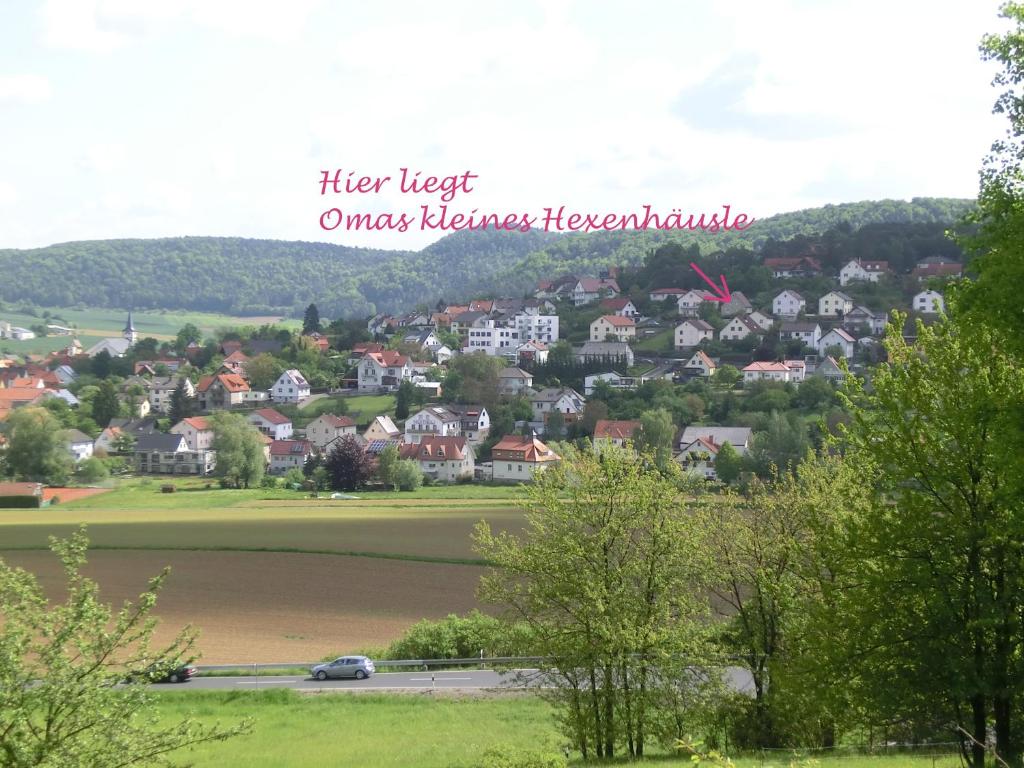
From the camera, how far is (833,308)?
111 m

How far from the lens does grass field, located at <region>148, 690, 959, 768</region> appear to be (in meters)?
18.5

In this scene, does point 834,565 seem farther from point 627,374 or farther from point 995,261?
point 627,374

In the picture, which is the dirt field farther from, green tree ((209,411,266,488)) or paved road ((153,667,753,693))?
green tree ((209,411,266,488))

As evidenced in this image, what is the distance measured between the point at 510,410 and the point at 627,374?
47.6 ft

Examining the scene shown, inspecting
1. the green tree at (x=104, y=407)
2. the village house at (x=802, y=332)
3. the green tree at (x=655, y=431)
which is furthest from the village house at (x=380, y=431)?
the village house at (x=802, y=332)

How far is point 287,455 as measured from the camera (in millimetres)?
84312

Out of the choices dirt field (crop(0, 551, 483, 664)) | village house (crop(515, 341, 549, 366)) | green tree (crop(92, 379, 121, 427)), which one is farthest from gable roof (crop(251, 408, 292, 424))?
dirt field (crop(0, 551, 483, 664))

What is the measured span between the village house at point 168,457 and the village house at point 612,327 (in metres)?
47.7

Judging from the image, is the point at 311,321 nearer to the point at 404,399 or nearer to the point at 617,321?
the point at 617,321

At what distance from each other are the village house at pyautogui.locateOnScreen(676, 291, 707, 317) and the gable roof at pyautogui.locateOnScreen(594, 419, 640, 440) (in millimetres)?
44839

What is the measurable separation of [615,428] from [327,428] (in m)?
28.6

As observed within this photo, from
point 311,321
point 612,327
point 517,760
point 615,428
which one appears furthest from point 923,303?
point 517,760

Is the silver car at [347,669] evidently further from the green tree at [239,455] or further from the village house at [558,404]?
the village house at [558,404]

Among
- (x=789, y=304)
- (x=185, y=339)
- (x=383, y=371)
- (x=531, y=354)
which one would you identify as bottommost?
(x=383, y=371)
